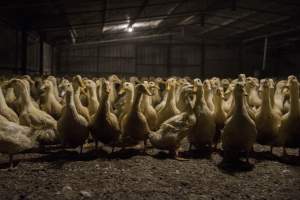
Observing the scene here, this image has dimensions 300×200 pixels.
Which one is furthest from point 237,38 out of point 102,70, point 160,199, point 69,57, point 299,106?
point 160,199

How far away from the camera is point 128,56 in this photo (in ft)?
87.8

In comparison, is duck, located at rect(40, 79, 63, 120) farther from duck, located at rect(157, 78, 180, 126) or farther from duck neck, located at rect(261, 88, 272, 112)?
duck neck, located at rect(261, 88, 272, 112)

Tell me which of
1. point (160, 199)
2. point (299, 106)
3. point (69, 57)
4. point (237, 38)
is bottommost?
point (160, 199)

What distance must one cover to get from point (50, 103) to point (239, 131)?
3989 mm

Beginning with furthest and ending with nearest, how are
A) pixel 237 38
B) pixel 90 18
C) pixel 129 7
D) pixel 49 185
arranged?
pixel 237 38 < pixel 90 18 < pixel 129 7 < pixel 49 185

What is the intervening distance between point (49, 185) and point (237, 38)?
2339 cm

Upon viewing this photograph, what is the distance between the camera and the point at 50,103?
7.21 m

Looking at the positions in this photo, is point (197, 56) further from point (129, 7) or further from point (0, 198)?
point (0, 198)

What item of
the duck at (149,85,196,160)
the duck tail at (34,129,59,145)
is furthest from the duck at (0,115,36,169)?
the duck at (149,85,196,160)

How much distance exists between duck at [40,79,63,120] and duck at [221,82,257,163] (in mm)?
3611

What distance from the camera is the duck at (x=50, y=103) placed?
7.16 metres

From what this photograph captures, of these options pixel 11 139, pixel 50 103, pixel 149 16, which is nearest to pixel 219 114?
pixel 50 103

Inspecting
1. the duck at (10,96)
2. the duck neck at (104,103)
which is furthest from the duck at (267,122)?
the duck at (10,96)

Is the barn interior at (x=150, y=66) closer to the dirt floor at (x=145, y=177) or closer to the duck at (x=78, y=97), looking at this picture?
the dirt floor at (x=145, y=177)
